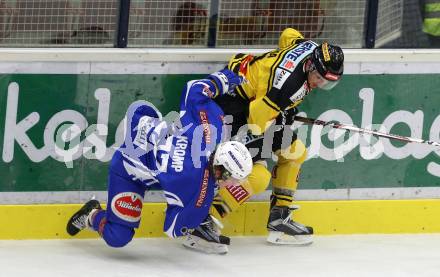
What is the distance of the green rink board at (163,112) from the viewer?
6566 mm

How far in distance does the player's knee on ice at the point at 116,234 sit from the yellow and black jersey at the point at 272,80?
92 cm

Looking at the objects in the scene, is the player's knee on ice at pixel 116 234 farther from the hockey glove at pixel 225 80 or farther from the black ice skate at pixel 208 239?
the hockey glove at pixel 225 80

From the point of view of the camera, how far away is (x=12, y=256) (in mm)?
6285

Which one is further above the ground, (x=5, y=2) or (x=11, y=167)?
(x=5, y=2)

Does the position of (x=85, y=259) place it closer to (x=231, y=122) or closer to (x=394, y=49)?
(x=231, y=122)

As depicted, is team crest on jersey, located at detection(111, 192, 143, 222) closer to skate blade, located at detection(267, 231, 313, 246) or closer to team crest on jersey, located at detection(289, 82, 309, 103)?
skate blade, located at detection(267, 231, 313, 246)

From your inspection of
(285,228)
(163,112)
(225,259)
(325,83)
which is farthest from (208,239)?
(325,83)

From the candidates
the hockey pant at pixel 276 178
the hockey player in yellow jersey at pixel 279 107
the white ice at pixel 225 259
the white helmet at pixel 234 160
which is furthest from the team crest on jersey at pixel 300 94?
the white ice at pixel 225 259

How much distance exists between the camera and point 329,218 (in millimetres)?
7148

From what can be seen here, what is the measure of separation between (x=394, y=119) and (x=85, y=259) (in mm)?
2111

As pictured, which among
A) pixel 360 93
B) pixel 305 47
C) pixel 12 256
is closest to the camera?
pixel 12 256

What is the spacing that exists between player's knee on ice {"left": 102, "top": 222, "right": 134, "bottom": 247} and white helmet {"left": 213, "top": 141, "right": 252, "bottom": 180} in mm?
654

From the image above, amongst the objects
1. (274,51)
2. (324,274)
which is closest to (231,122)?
(274,51)

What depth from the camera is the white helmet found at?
606cm
